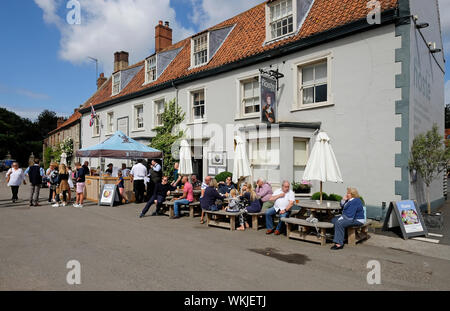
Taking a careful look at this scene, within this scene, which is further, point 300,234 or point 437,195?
point 437,195

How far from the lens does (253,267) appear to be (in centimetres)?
538

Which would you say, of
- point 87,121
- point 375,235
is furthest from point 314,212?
point 87,121

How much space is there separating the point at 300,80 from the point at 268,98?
56.9 inches

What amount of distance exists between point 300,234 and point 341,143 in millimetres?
4309

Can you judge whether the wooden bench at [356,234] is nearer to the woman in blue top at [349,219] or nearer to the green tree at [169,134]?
the woman in blue top at [349,219]

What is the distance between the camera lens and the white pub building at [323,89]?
9.24 meters

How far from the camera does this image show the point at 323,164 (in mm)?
8008

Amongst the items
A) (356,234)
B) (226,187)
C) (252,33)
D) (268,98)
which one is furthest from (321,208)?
(252,33)

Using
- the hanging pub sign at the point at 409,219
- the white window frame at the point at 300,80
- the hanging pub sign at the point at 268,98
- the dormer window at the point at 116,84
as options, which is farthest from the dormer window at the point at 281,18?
the dormer window at the point at 116,84

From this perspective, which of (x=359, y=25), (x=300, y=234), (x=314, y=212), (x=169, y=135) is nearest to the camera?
(x=300, y=234)

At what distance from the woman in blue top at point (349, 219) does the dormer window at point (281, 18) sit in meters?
8.25
